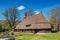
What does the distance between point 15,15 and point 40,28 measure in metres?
25.9

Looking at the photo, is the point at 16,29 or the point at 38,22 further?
the point at 16,29

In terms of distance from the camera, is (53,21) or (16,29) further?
(53,21)

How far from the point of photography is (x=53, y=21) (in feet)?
269

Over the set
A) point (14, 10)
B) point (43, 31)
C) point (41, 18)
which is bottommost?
point (43, 31)

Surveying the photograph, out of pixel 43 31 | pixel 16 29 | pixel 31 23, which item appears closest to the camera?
pixel 43 31

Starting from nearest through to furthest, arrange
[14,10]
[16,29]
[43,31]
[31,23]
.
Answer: [43,31]
[31,23]
[16,29]
[14,10]

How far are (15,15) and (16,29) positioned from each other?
13315mm

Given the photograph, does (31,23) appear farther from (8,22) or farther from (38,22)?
(8,22)

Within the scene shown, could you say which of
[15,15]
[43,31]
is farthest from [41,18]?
[15,15]

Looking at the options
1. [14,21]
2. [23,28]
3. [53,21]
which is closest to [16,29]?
[23,28]

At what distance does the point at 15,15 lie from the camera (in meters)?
82.0

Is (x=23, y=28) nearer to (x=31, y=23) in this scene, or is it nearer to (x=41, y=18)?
(x=31, y=23)

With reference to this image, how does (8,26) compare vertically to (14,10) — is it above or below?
below

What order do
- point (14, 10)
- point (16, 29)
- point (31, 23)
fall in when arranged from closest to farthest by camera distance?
point (31, 23) → point (16, 29) → point (14, 10)
